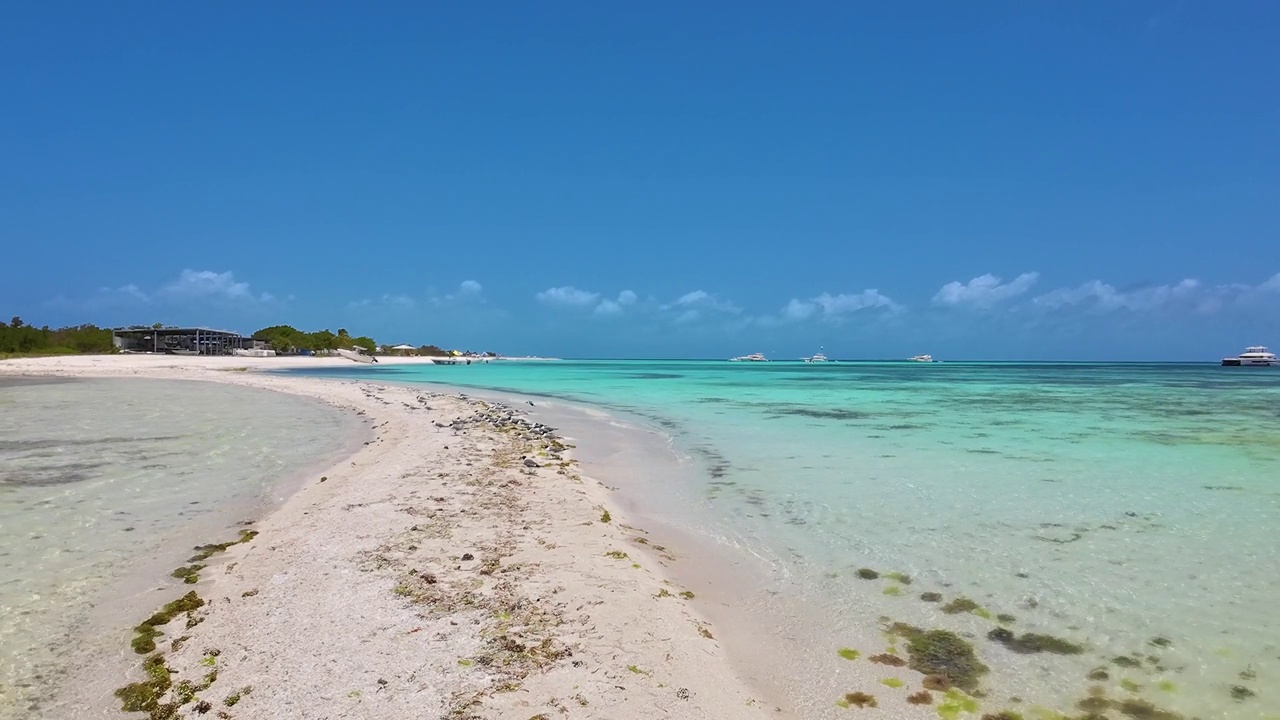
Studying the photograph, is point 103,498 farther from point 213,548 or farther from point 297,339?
point 297,339

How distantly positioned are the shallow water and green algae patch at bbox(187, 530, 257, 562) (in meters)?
0.13

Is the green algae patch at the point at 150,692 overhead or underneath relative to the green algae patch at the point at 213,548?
underneath

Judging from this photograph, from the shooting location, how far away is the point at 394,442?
561 inches

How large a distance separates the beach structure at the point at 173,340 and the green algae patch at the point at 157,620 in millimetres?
94275

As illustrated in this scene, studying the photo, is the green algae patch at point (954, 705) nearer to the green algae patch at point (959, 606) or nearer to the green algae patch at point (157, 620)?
the green algae patch at point (959, 606)

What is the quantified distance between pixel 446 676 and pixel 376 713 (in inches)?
18.5

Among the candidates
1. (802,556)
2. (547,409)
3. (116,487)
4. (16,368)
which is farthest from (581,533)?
(16,368)

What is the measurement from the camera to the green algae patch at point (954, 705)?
13.3 feet

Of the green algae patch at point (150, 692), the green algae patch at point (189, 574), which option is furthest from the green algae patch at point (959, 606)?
the green algae patch at point (189, 574)

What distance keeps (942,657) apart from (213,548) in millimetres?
7244

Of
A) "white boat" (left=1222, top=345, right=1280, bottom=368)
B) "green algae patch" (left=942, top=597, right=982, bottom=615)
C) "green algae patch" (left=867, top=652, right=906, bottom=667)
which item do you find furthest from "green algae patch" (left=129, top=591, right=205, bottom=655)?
"white boat" (left=1222, top=345, right=1280, bottom=368)

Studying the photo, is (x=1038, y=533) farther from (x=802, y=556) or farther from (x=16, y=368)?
(x=16, y=368)

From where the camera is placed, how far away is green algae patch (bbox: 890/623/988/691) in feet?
14.7

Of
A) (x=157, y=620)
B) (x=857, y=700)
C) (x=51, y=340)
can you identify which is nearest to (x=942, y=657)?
(x=857, y=700)
